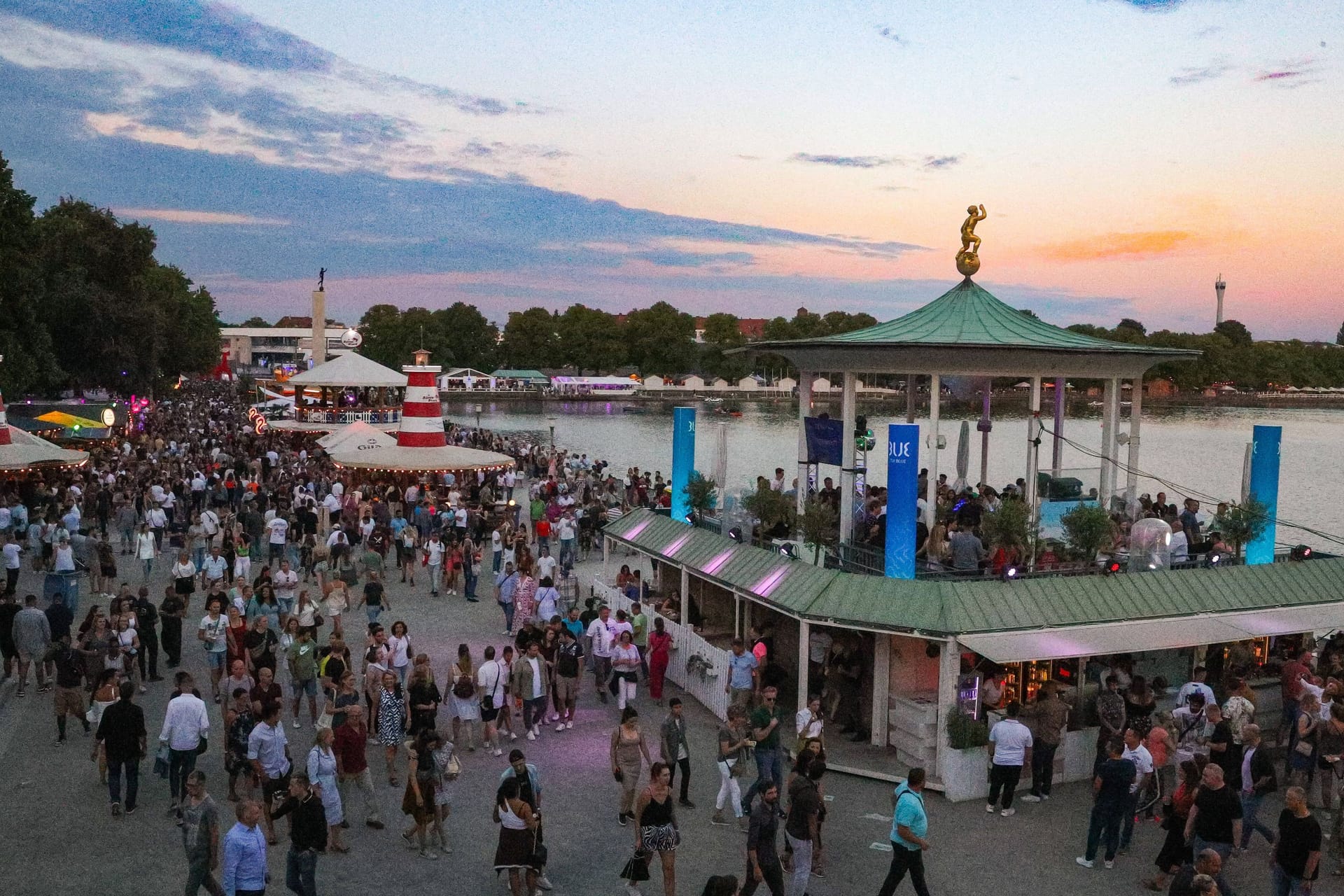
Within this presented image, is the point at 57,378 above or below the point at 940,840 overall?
above

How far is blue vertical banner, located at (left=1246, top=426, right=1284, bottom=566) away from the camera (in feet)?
46.8

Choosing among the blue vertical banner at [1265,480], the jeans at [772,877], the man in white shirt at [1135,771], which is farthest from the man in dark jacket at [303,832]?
the blue vertical banner at [1265,480]

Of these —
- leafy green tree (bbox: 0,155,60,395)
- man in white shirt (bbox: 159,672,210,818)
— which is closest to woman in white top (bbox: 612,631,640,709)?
man in white shirt (bbox: 159,672,210,818)

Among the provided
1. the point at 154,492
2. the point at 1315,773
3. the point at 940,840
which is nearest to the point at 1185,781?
the point at 940,840

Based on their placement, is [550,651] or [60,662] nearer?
[60,662]

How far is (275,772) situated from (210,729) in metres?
3.63

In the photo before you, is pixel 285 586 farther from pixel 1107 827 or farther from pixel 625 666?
pixel 1107 827

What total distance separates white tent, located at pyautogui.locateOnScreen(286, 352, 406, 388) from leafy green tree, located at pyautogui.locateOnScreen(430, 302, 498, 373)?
112 metres

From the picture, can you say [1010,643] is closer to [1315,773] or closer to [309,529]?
[1315,773]

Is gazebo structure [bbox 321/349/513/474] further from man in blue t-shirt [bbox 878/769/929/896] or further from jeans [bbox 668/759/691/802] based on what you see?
man in blue t-shirt [bbox 878/769/929/896]

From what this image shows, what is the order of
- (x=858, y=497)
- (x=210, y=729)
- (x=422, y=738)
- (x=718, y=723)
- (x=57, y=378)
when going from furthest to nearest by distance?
(x=57, y=378), (x=858, y=497), (x=718, y=723), (x=210, y=729), (x=422, y=738)

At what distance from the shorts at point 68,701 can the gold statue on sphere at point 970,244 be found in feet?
41.1

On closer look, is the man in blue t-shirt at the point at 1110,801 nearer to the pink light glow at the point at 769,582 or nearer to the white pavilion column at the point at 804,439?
the pink light glow at the point at 769,582

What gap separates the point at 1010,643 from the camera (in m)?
11.2
